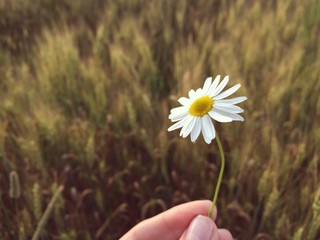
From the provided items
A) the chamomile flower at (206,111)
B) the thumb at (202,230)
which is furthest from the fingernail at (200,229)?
the chamomile flower at (206,111)

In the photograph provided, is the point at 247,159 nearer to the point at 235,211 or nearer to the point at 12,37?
the point at 235,211

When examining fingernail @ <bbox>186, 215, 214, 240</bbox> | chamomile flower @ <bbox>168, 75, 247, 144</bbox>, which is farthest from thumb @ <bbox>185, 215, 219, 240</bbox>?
chamomile flower @ <bbox>168, 75, 247, 144</bbox>

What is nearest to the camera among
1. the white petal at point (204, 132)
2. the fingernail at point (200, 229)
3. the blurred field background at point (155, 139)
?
the white petal at point (204, 132)

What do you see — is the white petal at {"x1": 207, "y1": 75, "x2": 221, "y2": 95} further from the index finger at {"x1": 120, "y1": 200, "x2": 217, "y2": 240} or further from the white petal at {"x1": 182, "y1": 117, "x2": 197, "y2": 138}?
the index finger at {"x1": 120, "y1": 200, "x2": 217, "y2": 240}

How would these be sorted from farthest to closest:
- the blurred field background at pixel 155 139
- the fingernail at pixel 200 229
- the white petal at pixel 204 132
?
the blurred field background at pixel 155 139 < the fingernail at pixel 200 229 < the white petal at pixel 204 132

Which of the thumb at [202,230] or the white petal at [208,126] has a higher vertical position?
the white petal at [208,126]

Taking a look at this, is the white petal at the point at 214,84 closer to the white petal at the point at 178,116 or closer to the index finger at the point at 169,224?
the white petal at the point at 178,116

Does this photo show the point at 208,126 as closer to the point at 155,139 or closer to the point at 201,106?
the point at 201,106
